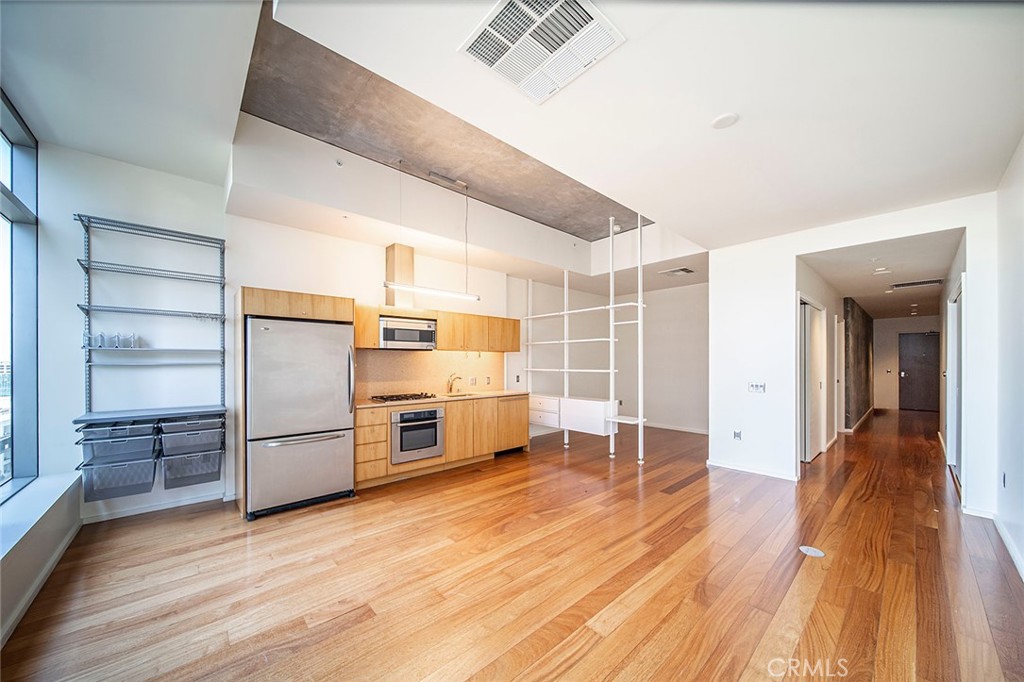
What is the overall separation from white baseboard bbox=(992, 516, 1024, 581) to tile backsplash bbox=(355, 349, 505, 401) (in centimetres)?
503

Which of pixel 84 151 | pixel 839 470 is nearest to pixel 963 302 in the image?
pixel 839 470

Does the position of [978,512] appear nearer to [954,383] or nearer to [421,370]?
[954,383]

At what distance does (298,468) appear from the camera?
3592 mm

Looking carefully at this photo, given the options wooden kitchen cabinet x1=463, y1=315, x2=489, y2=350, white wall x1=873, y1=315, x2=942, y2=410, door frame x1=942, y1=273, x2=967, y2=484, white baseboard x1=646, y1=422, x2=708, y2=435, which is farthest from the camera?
white wall x1=873, y1=315, x2=942, y2=410

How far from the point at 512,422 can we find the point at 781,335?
3.44 m

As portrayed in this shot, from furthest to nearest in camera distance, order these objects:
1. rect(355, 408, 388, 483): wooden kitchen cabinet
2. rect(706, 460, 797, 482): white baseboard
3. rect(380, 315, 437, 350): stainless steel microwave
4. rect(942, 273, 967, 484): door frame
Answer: rect(380, 315, 437, 350): stainless steel microwave
rect(706, 460, 797, 482): white baseboard
rect(942, 273, 967, 484): door frame
rect(355, 408, 388, 483): wooden kitchen cabinet

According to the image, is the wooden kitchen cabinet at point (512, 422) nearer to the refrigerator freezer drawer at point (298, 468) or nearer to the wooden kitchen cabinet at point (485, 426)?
the wooden kitchen cabinet at point (485, 426)

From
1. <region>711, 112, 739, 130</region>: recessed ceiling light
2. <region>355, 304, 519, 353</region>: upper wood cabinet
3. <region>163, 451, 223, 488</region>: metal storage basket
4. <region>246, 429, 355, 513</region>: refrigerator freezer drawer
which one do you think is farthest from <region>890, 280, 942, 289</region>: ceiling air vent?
<region>163, 451, 223, 488</region>: metal storage basket

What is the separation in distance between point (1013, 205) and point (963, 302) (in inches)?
41.9

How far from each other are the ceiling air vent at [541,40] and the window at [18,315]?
3.50 meters

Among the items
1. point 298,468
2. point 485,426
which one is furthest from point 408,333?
point 298,468

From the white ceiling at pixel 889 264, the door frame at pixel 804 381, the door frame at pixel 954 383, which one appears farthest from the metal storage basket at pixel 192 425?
the door frame at pixel 954 383

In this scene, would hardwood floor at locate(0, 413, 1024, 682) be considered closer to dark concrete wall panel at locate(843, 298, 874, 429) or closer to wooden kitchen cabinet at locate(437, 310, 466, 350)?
wooden kitchen cabinet at locate(437, 310, 466, 350)

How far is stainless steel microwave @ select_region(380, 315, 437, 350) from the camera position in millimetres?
4477
